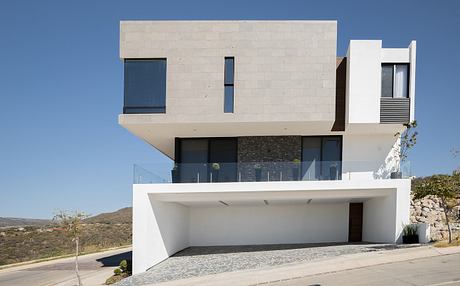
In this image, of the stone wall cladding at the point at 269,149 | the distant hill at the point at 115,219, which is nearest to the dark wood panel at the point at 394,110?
the stone wall cladding at the point at 269,149

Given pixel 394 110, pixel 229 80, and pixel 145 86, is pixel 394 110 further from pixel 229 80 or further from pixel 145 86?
pixel 145 86

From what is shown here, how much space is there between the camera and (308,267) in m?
12.8

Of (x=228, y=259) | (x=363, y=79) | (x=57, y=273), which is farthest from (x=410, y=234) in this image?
(x=57, y=273)

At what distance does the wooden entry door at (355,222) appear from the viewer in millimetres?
20125

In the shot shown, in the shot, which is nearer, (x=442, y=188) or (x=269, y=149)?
(x=442, y=188)

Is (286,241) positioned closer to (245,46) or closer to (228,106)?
(228,106)

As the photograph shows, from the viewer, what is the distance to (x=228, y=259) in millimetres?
16422

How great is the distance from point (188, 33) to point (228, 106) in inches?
156

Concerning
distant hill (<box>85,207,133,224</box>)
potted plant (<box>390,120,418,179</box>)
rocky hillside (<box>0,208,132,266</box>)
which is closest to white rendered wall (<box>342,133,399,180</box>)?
potted plant (<box>390,120,418,179</box>)

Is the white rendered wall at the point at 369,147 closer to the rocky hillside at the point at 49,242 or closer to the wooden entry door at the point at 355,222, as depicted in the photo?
the wooden entry door at the point at 355,222

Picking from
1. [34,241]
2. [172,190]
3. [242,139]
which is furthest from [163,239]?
[34,241]

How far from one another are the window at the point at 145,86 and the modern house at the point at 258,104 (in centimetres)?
5

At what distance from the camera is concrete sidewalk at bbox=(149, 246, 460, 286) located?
1198cm

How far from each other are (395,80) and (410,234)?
7526 millimetres
